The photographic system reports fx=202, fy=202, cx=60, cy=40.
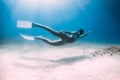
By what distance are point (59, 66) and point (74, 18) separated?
581cm

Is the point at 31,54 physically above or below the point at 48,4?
below

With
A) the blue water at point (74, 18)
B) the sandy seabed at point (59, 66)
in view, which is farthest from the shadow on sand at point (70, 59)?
the blue water at point (74, 18)

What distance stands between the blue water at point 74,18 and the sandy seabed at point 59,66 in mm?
3216

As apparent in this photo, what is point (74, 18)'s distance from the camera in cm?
923

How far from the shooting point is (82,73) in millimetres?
3248

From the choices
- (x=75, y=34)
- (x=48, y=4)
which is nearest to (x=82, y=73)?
(x=75, y=34)

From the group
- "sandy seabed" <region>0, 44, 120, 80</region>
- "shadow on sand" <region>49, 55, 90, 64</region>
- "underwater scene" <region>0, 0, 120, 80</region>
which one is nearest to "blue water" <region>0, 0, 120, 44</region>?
"underwater scene" <region>0, 0, 120, 80</region>

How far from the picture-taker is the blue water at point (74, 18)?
25.8ft

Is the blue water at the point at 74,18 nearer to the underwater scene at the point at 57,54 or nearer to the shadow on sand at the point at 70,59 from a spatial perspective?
the underwater scene at the point at 57,54

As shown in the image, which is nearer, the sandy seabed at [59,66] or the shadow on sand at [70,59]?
the sandy seabed at [59,66]

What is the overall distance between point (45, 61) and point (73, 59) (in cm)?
56

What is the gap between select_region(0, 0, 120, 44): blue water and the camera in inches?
310

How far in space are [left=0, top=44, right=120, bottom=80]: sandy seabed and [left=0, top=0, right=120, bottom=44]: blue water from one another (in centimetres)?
322

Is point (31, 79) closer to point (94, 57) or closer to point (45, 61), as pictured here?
A: point (45, 61)
